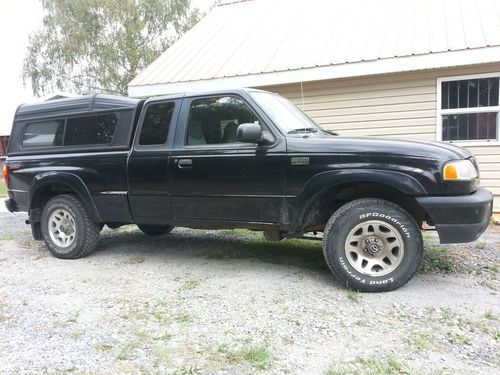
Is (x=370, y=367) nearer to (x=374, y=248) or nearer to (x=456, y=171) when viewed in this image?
(x=374, y=248)

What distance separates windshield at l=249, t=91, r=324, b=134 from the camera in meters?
4.46

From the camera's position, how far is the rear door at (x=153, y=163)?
4.80 m

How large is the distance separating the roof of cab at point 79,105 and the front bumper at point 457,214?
3.38 meters

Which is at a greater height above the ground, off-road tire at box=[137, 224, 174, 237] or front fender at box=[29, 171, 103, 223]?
front fender at box=[29, 171, 103, 223]

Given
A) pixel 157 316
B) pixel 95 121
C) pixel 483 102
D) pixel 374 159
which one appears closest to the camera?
pixel 157 316

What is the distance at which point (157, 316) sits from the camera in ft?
11.9

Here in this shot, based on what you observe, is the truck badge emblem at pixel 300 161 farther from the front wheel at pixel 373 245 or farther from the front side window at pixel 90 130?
the front side window at pixel 90 130

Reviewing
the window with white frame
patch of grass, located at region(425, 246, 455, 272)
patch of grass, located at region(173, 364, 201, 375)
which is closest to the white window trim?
the window with white frame

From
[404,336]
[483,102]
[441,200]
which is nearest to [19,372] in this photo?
[404,336]

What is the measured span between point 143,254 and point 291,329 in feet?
9.60

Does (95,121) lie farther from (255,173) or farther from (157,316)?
(157,316)

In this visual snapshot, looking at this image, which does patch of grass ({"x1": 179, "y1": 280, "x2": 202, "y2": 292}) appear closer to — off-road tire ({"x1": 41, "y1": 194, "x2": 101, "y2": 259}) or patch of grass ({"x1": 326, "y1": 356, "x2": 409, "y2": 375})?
off-road tire ({"x1": 41, "y1": 194, "x2": 101, "y2": 259})

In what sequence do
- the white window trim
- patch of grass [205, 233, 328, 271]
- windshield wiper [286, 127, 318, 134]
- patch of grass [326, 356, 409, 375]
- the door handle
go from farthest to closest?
1. the white window trim
2. patch of grass [205, 233, 328, 271]
3. the door handle
4. windshield wiper [286, 127, 318, 134]
5. patch of grass [326, 356, 409, 375]

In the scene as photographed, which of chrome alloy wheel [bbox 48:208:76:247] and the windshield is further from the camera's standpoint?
chrome alloy wheel [bbox 48:208:76:247]
